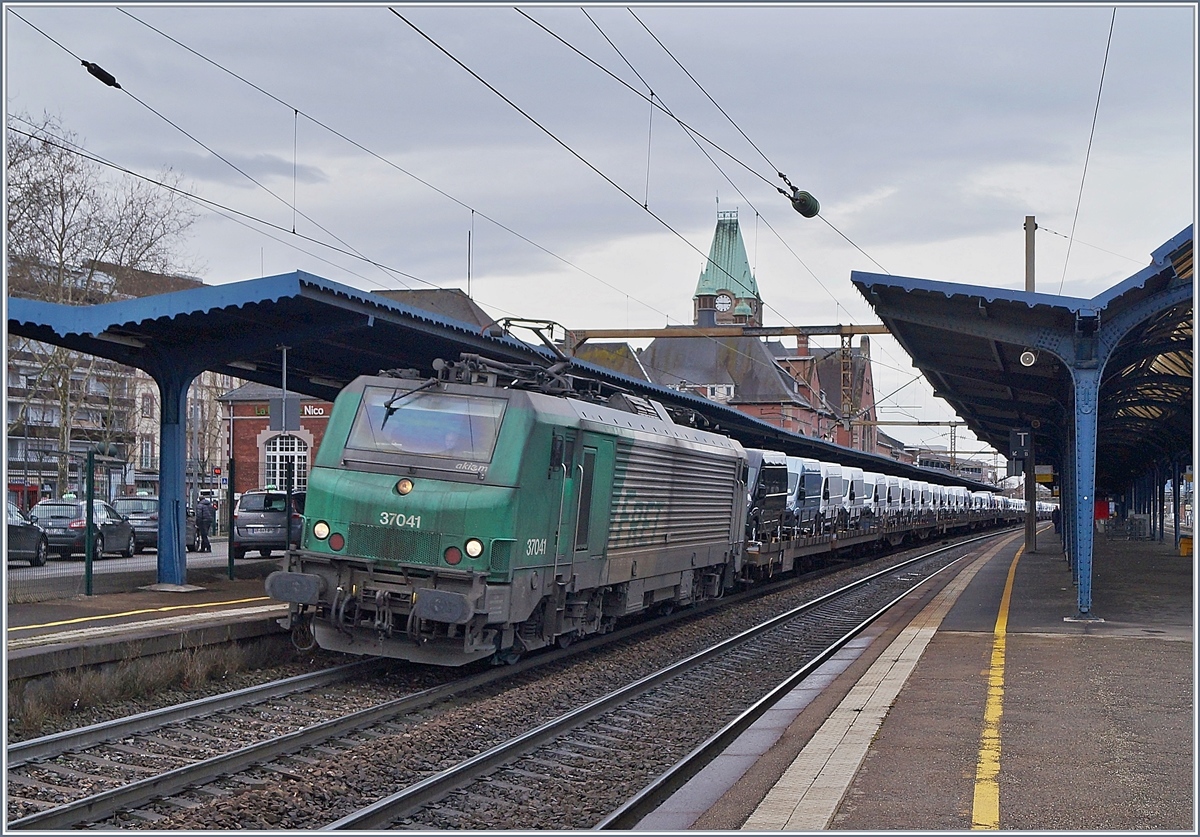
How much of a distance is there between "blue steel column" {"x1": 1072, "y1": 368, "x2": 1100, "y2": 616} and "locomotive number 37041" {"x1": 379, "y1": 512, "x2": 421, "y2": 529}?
364 inches

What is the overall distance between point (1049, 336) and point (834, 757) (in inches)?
389

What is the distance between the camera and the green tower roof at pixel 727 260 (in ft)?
328

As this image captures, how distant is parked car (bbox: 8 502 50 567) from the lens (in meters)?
23.3

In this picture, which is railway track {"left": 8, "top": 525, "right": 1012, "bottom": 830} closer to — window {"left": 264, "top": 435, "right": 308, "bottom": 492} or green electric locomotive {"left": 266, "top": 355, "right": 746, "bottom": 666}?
green electric locomotive {"left": 266, "top": 355, "right": 746, "bottom": 666}

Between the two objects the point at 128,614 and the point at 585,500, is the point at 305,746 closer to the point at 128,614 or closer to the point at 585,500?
the point at 585,500

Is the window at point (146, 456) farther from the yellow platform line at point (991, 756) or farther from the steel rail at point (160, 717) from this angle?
the yellow platform line at point (991, 756)

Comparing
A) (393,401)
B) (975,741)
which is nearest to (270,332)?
(393,401)

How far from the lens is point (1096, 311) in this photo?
50.3ft

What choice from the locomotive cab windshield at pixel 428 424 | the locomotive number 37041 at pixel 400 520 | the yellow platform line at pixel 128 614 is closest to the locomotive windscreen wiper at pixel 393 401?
the locomotive cab windshield at pixel 428 424

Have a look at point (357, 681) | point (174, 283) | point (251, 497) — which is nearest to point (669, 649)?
point (357, 681)

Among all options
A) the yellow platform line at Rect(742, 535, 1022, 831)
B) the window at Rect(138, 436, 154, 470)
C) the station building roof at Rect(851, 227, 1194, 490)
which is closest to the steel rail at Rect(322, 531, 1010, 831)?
the yellow platform line at Rect(742, 535, 1022, 831)

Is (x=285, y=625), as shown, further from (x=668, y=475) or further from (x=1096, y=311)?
(x=1096, y=311)

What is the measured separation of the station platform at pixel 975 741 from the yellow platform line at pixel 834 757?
0.02 metres

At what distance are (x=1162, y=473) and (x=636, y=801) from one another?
137 feet
